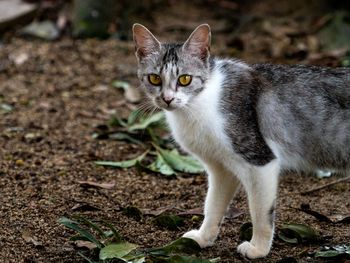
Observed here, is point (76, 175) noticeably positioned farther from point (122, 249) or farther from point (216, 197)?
point (122, 249)

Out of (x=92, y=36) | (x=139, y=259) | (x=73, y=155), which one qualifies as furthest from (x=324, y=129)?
(x=92, y=36)

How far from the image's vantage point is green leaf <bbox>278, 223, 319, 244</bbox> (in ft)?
15.6

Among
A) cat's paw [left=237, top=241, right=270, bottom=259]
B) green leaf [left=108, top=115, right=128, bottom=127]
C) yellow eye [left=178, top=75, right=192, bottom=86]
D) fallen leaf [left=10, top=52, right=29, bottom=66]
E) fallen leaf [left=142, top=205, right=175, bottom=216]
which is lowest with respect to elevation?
fallen leaf [left=10, top=52, right=29, bottom=66]

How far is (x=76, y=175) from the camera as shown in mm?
5891

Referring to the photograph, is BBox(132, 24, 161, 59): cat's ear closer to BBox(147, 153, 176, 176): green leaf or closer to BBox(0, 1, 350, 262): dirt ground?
BBox(0, 1, 350, 262): dirt ground

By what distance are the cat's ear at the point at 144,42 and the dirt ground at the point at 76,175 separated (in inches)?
46.4

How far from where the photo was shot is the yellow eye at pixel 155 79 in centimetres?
468

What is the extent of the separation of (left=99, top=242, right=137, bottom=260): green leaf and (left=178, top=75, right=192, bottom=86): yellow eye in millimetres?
1082

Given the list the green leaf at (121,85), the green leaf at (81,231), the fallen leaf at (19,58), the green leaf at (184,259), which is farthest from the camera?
the fallen leaf at (19,58)

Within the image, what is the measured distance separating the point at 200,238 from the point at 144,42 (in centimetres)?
136

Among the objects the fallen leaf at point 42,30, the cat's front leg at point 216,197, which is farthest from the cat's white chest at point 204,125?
the fallen leaf at point 42,30

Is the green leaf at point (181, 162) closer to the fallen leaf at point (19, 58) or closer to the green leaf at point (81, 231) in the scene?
the green leaf at point (81, 231)

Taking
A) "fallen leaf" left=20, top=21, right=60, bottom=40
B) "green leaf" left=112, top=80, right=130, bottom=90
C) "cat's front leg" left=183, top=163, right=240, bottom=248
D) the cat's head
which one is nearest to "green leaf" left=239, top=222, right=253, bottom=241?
"cat's front leg" left=183, top=163, right=240, bottom=248

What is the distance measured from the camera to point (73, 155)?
6.34 m
